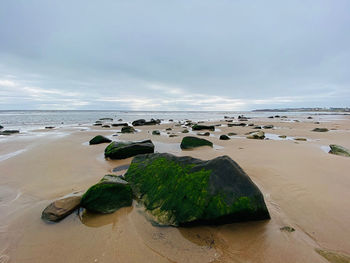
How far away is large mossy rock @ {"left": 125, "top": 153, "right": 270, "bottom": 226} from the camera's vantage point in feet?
8.66

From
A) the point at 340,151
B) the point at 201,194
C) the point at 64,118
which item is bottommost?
the point at 64,118

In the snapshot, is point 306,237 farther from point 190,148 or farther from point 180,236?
point 190,148

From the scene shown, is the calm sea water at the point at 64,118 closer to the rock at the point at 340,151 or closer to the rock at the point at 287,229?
the rock at the point at 287,229

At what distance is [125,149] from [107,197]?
3.74 m

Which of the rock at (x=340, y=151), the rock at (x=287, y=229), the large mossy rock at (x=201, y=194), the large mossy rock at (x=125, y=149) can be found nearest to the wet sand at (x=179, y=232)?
the rock at (x=287, y=229)

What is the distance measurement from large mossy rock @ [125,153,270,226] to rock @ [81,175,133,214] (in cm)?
37

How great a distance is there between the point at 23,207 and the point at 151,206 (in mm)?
2536

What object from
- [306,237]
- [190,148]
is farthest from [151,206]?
[190,148]

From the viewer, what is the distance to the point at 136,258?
2.20 metres

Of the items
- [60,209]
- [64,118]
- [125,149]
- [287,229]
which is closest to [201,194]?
[287,229]

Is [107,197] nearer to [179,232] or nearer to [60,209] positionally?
A: [60,209]

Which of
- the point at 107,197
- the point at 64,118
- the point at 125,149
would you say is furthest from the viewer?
the point at 64,118

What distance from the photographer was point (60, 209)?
2998 mm

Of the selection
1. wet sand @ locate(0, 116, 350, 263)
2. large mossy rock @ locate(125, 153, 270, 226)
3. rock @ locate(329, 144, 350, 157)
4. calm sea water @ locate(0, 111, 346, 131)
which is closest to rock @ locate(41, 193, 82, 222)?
wet sand @ locate(0, 116, 350, 263)
